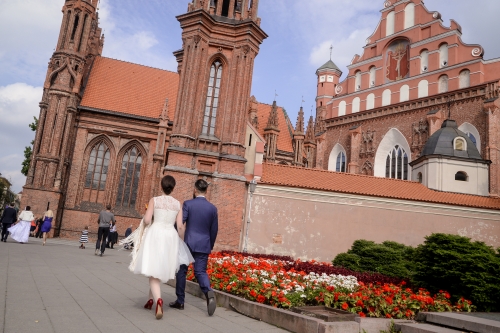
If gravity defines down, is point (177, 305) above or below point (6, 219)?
below

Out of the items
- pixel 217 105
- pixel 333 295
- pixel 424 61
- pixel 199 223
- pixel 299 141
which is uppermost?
pixel 424 61

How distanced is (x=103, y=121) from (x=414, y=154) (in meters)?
22.6

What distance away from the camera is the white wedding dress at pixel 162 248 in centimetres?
523

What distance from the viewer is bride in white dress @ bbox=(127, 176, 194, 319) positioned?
5.24 m

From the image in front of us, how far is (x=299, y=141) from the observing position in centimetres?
3212

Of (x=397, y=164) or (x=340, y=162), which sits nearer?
(x=397, y=164)

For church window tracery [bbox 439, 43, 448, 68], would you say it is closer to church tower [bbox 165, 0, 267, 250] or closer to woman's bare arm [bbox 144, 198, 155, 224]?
church tower [bbox 165, 0, 267, 250]

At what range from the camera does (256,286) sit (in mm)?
6672

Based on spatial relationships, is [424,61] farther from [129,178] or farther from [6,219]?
[6,219]

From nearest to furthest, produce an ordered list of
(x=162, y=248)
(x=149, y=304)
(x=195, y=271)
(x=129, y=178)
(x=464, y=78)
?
(x=162, y=248)
(x=149, y=304)
(x=195, y=271)
(x=129, y=178)
(x=464, y=78)

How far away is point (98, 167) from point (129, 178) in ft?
7.23

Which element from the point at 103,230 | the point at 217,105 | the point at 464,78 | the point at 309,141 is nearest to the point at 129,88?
the point at 217,105

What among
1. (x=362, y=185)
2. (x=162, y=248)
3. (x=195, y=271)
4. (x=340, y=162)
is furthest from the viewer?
(x=340, y=162)

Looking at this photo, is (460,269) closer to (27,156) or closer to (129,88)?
(129,88)
